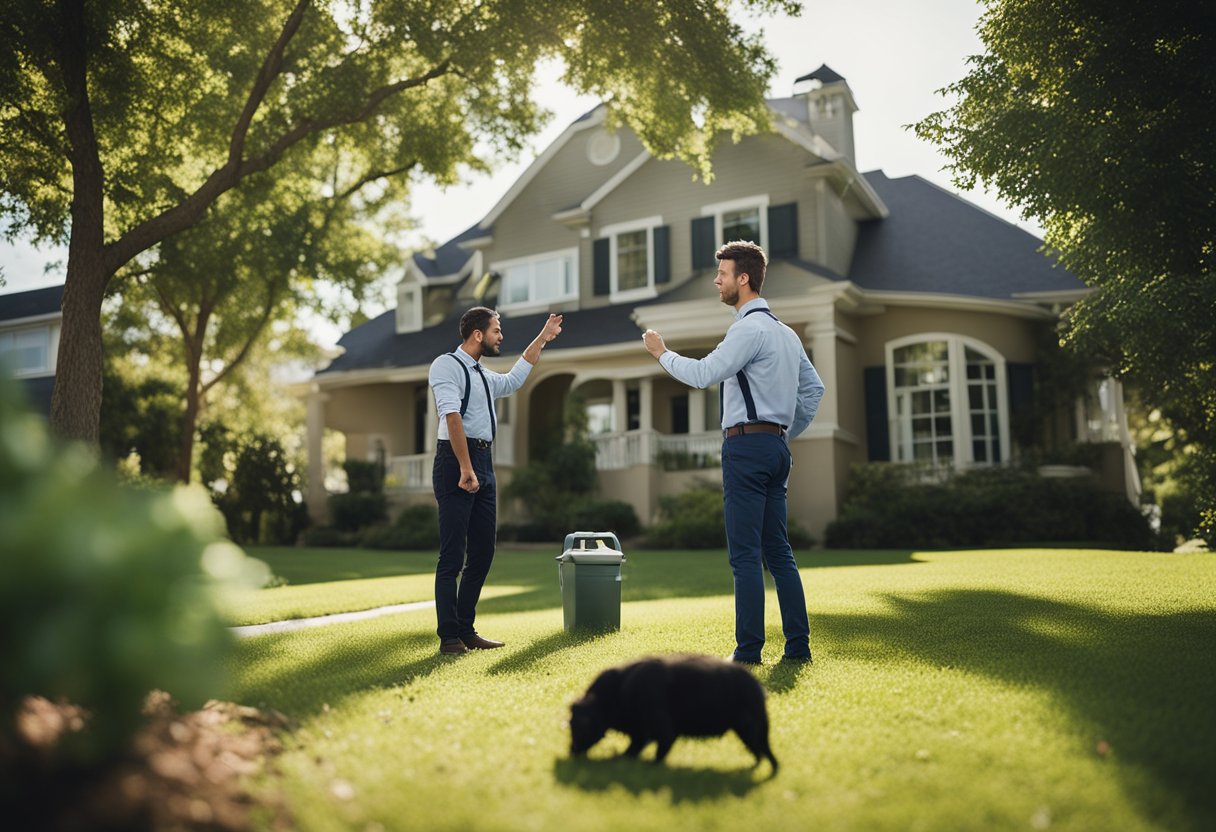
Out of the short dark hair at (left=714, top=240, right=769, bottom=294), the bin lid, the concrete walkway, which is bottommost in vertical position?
the concrete walkway

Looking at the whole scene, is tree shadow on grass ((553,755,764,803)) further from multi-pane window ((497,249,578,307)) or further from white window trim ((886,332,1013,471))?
multi-pane window ((497,249,578,307))

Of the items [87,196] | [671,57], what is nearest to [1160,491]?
[671,57]

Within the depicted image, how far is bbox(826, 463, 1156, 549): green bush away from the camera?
54.4 feet

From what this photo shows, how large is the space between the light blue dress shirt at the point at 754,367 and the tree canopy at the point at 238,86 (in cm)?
804

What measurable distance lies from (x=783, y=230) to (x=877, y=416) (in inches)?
183

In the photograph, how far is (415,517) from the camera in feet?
70.6

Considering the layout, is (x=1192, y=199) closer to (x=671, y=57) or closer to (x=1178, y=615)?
(x=1178, y=615)

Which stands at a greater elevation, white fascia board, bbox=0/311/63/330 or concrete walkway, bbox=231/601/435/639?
white fascia board, bbox=0/311/63/330

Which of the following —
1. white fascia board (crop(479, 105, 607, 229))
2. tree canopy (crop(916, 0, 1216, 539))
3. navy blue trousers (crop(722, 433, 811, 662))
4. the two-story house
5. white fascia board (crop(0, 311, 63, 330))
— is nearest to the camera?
navy blue trousers (crop(722, 433, 811, 662))

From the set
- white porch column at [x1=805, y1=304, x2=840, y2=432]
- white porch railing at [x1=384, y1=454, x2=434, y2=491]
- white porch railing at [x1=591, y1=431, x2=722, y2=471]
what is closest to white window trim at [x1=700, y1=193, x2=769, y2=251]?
white porch column at [x1=805, y1=304, x2=840, y2=432]

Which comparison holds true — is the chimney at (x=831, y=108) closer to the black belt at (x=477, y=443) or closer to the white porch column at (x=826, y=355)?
the white porch column at (x=826, y=355)

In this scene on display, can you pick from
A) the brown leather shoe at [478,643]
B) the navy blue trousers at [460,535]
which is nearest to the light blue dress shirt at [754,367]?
the navy blue trousers at [460,535]

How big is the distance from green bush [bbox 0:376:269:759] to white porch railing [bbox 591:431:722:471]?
1790 centimetres

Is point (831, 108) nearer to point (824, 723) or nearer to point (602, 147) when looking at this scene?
point (602, 147)
